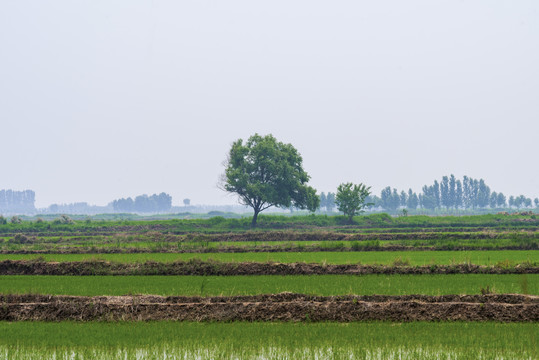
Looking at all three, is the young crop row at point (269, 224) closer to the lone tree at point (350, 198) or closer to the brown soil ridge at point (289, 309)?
the lone tree at point (350, 198)

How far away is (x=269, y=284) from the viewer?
21.4 m

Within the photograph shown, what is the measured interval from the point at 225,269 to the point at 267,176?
2233 inches

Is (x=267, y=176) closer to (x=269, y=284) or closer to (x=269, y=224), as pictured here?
(x=269, y=224)

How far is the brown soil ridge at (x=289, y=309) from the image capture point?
49.1 feet

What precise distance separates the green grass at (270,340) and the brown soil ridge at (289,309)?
0.58 m

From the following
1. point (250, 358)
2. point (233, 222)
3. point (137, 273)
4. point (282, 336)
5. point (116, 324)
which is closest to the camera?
point (250, 358)

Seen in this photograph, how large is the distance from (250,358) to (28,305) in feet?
28.2

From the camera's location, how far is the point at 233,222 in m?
79.6

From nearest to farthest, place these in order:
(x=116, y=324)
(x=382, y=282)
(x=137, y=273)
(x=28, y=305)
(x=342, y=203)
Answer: (x=116, y=324) < (x=28, y=305) < (x=382, y=282) < (x=137, y=273) < (x=342, y=203)

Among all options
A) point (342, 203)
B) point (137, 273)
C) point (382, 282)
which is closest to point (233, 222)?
point (342, 203)

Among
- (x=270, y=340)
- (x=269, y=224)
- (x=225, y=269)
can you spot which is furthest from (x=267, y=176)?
(x=270, y=340)

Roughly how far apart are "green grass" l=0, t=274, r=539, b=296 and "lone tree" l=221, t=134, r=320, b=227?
182 feet

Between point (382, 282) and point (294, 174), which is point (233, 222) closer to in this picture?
point (294, 174)

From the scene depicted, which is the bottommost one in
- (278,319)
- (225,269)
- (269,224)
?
(278,319)
